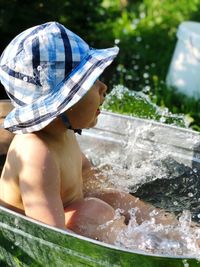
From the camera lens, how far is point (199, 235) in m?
2.23

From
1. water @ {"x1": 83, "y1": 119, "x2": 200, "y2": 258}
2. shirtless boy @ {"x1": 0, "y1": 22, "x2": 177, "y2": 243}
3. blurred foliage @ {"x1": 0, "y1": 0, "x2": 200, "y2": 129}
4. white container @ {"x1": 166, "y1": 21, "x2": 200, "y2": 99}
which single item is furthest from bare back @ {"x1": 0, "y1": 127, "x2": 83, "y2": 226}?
white container @ {"x1": 166, "y1": 21, "x2": 200, "y2": 99}

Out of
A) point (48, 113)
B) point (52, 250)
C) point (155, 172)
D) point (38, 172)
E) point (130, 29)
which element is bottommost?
point (130, 29)

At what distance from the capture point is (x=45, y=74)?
203 cm

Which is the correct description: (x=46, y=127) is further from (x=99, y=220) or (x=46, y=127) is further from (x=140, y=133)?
(x=140, y=133)

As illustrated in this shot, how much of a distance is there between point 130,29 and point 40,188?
10.1 ft

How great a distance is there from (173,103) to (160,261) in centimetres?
223

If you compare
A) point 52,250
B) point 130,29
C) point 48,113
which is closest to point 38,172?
point 48,113

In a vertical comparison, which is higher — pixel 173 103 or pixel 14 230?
pixel 14 230

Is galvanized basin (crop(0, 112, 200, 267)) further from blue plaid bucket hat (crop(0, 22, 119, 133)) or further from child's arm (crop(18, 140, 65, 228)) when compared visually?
blue plaid bucket hat (crop(0, 22, 119, 133))

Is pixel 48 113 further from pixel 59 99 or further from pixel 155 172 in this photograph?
pixel 155 172

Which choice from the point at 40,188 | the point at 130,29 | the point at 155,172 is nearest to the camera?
the point at 40,188

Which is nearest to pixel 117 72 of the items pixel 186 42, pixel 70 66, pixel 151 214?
pixel 186 42

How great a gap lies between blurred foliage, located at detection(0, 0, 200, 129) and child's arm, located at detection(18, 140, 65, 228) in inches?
58.6

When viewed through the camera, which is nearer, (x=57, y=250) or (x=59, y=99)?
(x=57, y=250)
